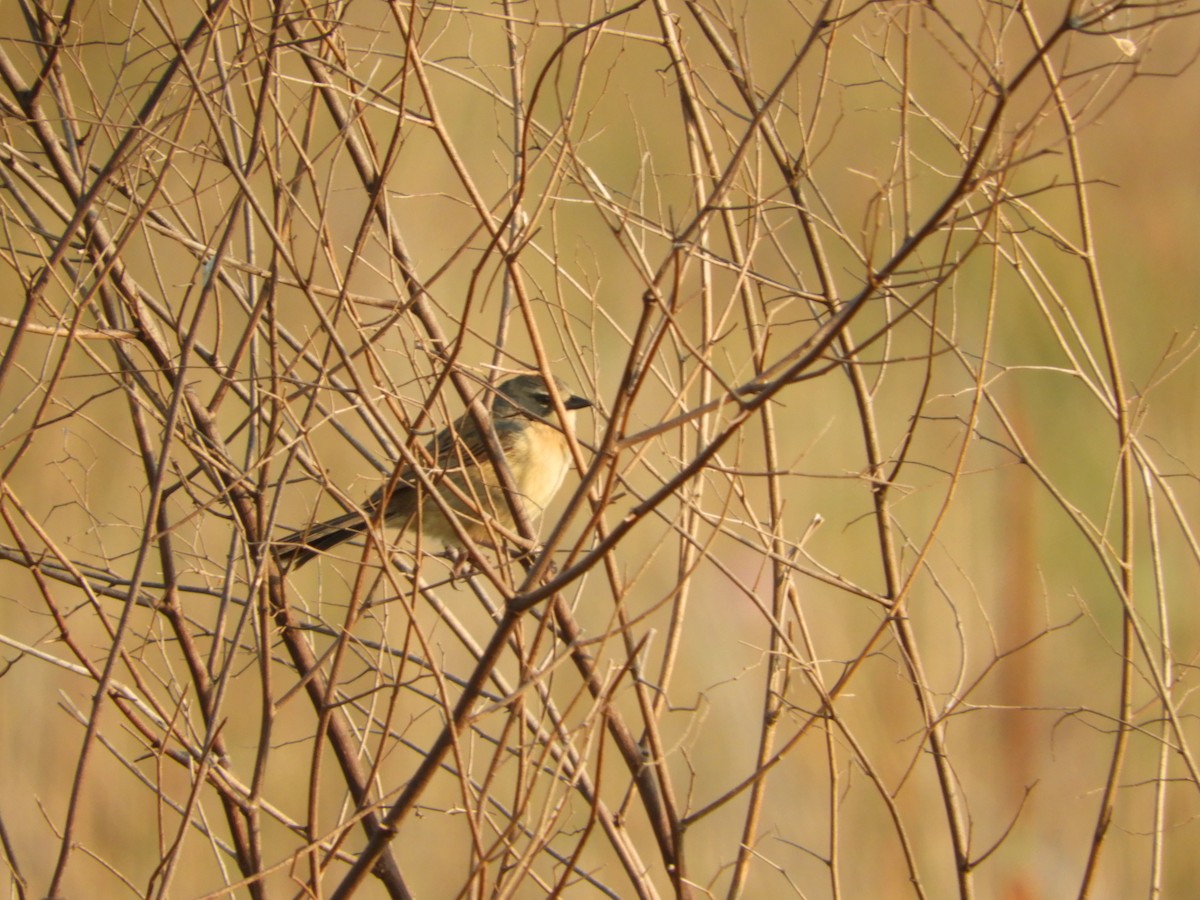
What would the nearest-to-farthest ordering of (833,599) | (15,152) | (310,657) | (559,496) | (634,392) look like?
(634,392) < (15,152) < (310,657) < (559,496) < (833,599)

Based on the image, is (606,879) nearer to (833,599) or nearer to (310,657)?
(833,599)

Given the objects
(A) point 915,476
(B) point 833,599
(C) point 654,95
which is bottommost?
(B) point 833,599

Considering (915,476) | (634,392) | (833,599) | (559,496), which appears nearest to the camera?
(634,392)

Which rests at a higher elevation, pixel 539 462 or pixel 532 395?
pixel 532 395

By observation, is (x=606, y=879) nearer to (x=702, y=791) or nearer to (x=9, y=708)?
(x=702, y=791)

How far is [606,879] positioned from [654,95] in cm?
447

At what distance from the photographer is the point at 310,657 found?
8.54 feet

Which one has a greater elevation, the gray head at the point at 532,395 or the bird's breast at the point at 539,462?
the gray head at the point at 532,395

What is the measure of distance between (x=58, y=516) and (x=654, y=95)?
4.11m

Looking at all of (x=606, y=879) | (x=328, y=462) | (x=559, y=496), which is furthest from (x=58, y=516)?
(x=606, y=879)

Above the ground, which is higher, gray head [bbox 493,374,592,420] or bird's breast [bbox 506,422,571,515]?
gray head [bbox 493,374,592,420]

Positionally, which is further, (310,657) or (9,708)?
(9,708)

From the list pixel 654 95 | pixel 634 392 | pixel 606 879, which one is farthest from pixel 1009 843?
pixel 634 392

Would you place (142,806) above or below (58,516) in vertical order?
below
